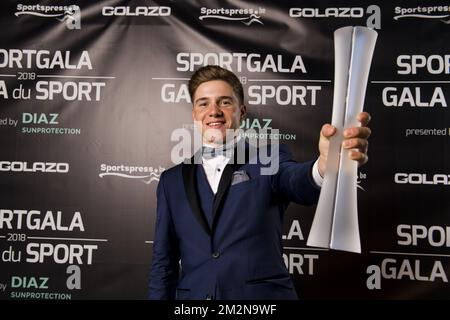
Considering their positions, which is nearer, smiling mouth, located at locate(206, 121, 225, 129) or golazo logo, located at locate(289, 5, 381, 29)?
smiling mouth, located at locate(206, 121, 225, 129)

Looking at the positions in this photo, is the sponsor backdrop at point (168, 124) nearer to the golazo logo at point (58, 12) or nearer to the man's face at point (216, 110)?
the golazo logo at point (58, 12)

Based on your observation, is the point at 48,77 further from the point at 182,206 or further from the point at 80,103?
the point at 182,206

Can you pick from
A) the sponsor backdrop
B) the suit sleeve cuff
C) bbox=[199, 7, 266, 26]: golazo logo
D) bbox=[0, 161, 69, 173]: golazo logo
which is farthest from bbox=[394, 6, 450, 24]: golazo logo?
bbox=[0, 161, 69, 173]: golazo logo

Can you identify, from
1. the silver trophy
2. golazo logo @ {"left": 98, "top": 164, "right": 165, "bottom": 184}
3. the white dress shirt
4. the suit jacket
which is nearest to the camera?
the silver trophy

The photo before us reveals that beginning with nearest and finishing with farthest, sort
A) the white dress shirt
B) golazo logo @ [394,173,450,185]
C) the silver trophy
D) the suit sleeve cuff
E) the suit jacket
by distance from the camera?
the silver trophy < the suit sleeve cuff < the suit jacket < the white dress shirt < golazo logo @ [394,173,450,185]

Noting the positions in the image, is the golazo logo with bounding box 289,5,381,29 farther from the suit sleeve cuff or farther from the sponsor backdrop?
the suit sleeve cuff

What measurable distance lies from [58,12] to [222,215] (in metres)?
1.62

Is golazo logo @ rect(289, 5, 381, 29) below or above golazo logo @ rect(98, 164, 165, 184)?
above

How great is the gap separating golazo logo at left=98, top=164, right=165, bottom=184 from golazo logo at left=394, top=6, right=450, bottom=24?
1.41 m

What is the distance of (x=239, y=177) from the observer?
3.97ft

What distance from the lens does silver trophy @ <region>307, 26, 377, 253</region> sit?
0.68 m

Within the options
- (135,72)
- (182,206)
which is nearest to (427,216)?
(182,206)

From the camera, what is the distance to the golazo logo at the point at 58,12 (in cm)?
215

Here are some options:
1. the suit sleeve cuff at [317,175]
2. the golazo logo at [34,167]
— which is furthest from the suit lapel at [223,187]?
the golazo logo at [34,167]
